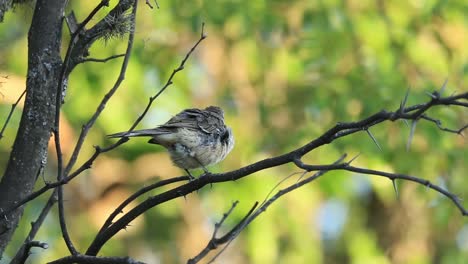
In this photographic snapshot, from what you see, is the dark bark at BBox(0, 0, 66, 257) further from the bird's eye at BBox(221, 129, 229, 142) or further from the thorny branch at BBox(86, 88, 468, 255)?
the bird's eye at BBox(221, 129, 229, 142)

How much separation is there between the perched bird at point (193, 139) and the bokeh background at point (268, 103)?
2146mm

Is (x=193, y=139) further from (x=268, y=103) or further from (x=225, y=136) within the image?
(x=268, y=103)

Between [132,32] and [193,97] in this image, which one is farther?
[193,97]

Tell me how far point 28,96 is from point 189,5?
4095 mm

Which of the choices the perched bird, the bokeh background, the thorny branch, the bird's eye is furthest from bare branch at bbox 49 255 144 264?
the bokeh background

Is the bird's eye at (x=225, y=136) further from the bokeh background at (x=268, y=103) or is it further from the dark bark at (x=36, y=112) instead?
the bokeh background at (x=268, y=103)

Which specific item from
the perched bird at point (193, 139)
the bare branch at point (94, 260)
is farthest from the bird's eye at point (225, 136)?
the bare branch at point (94, 260)

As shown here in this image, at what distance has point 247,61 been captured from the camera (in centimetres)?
845

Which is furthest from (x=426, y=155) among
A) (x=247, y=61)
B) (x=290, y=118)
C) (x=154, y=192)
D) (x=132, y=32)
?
(x=132, y=32)

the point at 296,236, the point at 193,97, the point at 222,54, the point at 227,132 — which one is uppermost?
the point at 222,54

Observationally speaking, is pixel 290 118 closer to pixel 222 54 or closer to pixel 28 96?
pixel 222 54

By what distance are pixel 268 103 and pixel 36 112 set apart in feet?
16.1

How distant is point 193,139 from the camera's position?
4.96 m

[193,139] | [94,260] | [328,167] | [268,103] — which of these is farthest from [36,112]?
[268,103]
